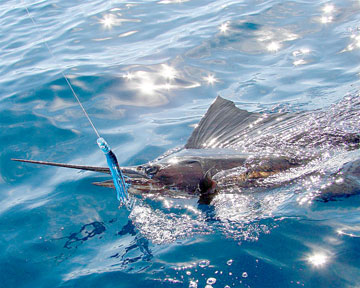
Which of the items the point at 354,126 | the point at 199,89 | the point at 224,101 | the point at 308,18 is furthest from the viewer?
the point at 308,18

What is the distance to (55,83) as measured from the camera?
255 inches

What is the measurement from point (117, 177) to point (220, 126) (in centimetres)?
168

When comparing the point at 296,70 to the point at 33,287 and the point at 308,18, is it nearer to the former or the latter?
the point at 308,18

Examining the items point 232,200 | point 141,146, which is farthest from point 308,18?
point 232,200

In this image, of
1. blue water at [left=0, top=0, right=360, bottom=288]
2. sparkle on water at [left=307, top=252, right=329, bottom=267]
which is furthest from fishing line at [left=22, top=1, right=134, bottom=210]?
sparkle on water at [left=307, top=252, right=329, bottom=267]

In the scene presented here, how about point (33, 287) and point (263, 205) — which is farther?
point (263, 205)

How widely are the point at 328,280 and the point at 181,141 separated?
2.65 meters

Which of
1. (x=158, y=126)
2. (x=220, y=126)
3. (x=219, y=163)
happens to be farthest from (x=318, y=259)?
(x=158, y=126)

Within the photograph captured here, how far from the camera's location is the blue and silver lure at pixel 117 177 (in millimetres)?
2929

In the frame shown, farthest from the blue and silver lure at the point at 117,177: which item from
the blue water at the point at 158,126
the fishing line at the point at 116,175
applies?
the blue water at the point at 158,126

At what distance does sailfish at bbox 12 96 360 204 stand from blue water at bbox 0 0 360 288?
0.19 metres

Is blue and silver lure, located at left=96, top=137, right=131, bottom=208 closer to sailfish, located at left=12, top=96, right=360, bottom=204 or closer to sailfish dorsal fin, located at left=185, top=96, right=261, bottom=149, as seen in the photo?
sailfish, located at left=12, top=96, right=360, bottom=204

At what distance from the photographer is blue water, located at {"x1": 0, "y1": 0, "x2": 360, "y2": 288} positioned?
9.12ft

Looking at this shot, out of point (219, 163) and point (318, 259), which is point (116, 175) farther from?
point (318, 259)
